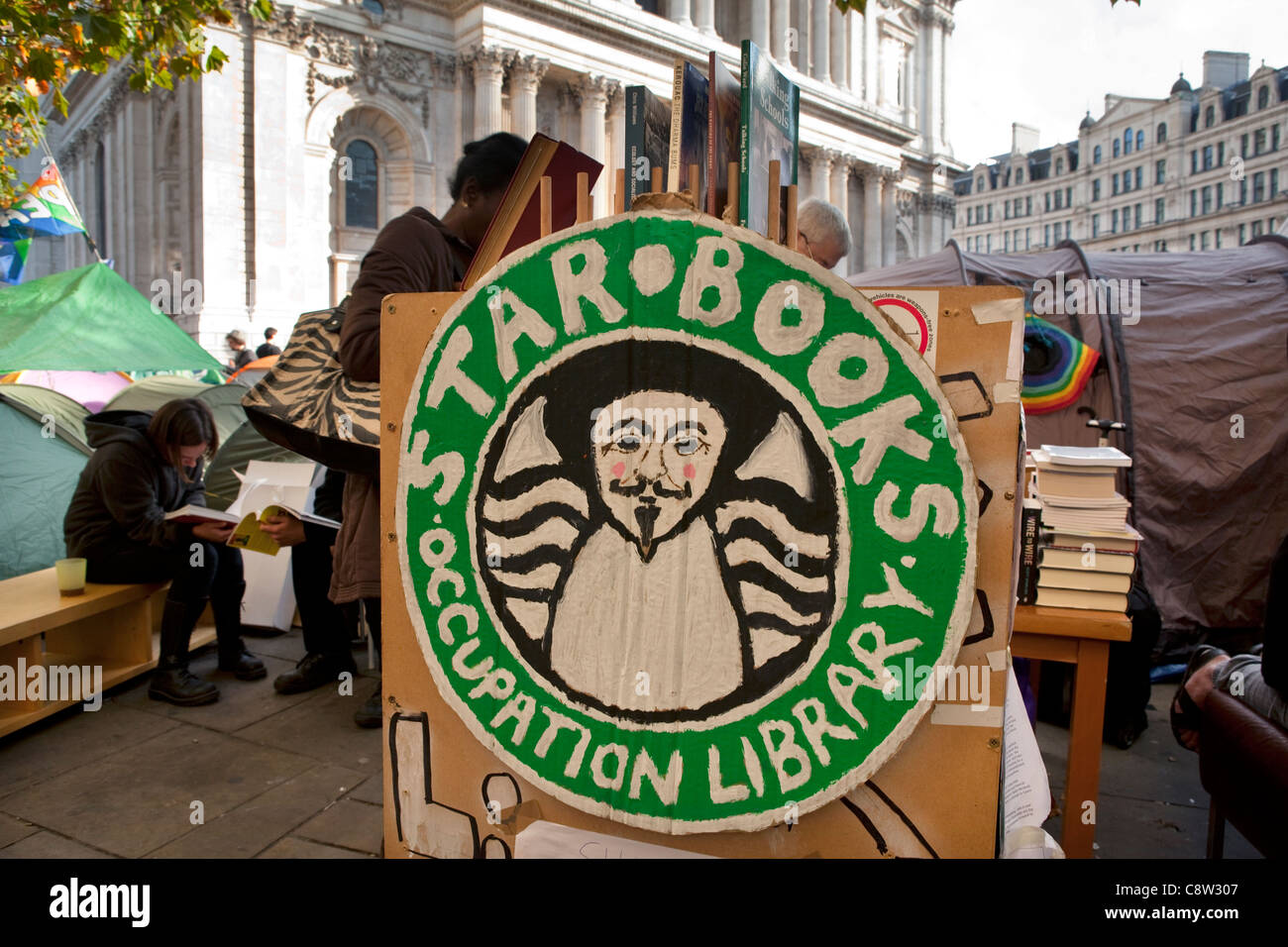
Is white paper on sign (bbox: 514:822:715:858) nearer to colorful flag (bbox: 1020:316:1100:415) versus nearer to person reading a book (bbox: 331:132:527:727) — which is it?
person reading a book (bbox: 331:132:527:727)

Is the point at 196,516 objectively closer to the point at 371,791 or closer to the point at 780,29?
the point at 371,791

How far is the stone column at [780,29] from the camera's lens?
31942mm

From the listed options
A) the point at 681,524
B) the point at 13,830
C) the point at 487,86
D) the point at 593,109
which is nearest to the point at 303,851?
the point at 13,830

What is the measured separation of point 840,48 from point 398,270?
37.2 metres

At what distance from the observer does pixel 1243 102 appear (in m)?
46.7

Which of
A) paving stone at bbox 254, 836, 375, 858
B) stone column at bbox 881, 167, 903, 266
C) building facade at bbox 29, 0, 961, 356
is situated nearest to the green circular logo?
paving stone at bbox 254, 836, 375, 858

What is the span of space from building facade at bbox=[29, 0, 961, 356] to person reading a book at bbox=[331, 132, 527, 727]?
15.5 meters

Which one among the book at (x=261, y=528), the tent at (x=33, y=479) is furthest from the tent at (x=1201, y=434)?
the tent at (x=33, y=479)

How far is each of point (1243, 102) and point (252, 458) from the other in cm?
5872

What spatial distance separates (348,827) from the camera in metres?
2.58

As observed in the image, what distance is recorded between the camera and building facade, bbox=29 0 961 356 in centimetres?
1888

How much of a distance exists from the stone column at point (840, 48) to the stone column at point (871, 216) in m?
3.75
